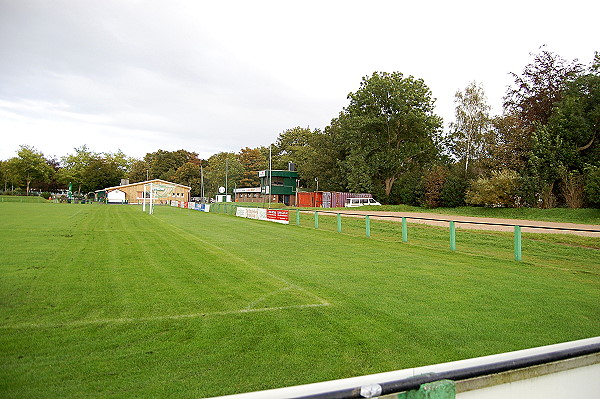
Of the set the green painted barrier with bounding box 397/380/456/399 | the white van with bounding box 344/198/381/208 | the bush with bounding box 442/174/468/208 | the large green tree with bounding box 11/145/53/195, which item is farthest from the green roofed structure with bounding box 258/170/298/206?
the green painted barrier with bounding box 397/380/456/399

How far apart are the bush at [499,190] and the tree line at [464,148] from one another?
85 millimetres

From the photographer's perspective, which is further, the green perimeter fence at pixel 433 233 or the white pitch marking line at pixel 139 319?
the green perimeter fence at pixel 433 233

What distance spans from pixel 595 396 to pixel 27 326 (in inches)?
228

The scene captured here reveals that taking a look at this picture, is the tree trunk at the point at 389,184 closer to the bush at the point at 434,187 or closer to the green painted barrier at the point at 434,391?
the bush at the point at 434,187

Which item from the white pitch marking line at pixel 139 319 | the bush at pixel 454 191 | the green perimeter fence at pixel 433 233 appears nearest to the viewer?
the white pitch marking line at pixel 139 319

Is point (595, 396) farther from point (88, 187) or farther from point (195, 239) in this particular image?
point (88, 187)

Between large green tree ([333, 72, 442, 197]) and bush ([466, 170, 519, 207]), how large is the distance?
53.5 feet

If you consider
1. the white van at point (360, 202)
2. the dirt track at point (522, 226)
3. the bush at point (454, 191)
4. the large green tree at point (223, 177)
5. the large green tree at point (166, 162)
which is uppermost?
the large green tree at point (166, 162)

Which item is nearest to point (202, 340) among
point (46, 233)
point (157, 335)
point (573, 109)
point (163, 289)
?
point (157, 335)

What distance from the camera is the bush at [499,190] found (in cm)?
3550

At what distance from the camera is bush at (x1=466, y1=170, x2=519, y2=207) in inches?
1398

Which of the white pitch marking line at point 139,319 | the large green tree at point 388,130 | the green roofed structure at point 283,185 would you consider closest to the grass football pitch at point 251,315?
the white pitch marking line at point 139,319

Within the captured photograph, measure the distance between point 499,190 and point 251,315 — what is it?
35001mm

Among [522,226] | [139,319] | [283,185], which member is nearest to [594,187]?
[522,226]
